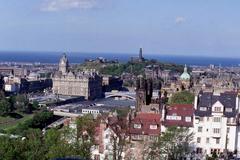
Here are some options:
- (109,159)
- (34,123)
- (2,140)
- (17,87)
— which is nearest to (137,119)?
(109,159)

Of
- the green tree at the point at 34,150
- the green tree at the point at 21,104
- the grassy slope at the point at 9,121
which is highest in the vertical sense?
the green tree at the point at 34,150

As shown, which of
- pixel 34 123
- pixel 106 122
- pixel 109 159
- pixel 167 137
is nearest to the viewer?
pixel 167 137

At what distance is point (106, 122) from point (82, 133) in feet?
19.2

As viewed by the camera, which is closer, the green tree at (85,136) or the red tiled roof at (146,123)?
the green tree at (85,136)

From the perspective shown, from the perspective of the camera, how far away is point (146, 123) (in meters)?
54.1

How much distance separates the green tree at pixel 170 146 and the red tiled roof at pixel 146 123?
7.00 metres

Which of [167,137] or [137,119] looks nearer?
[167,137]

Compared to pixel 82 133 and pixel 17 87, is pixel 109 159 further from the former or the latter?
pixel 17 87

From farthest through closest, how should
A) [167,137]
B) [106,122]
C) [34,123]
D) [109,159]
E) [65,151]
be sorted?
[34,123] → [106,122] → [109,159] → [167,137] → [65,151]

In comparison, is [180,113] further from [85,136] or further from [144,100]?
[144,100]

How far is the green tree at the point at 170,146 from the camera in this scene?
4309 cm

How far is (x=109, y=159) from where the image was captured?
47250mm

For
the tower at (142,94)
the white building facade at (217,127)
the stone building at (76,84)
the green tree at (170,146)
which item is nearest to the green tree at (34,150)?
the green tree at (170,146)

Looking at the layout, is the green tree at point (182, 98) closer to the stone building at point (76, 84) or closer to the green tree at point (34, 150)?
the green tree at point (34, 150)
